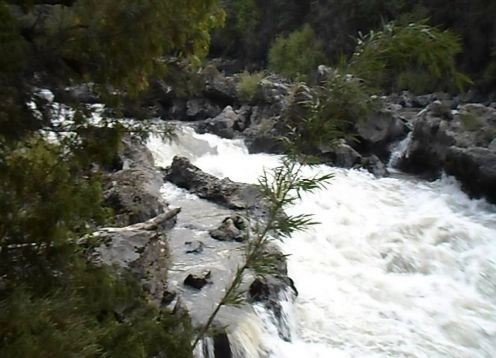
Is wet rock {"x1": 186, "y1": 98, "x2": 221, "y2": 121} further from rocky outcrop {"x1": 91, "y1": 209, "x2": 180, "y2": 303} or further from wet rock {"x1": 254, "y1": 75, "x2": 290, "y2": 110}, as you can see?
rocky outcrop {"x1": 91, "y1": 209, "x2": 180, "y2": 303}

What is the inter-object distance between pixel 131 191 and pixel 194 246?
1141 mm

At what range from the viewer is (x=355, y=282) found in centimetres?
758

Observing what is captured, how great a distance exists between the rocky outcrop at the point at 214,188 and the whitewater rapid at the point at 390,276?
1.06 metres

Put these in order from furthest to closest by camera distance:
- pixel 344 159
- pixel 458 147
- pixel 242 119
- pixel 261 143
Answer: pixel 242 119 < pixel 261 143 < pixel 344 159 < pixel 458 147

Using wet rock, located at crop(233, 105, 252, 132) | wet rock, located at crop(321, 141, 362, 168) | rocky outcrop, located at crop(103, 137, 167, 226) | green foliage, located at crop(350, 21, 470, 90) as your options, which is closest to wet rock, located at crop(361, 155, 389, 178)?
wet rock, located at crop(321, 141, 362, 168)

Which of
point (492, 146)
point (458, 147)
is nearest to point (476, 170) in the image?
point (492, 146)

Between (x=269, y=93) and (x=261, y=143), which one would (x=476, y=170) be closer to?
(x=261, y=143)

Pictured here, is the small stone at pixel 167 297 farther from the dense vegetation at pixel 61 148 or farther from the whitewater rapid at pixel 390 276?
the dense vegetation at pixel 61 148

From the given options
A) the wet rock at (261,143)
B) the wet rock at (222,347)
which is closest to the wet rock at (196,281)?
the wet rock at (222,347)

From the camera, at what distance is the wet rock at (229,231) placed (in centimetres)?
805

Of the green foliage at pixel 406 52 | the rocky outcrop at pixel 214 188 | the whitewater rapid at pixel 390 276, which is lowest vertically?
the whitewater rapid at pixel 390 276

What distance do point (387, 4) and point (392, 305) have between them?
71.4 feet

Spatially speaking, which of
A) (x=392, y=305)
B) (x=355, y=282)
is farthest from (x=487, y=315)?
(x=355, y=282)

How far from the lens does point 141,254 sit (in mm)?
5500
